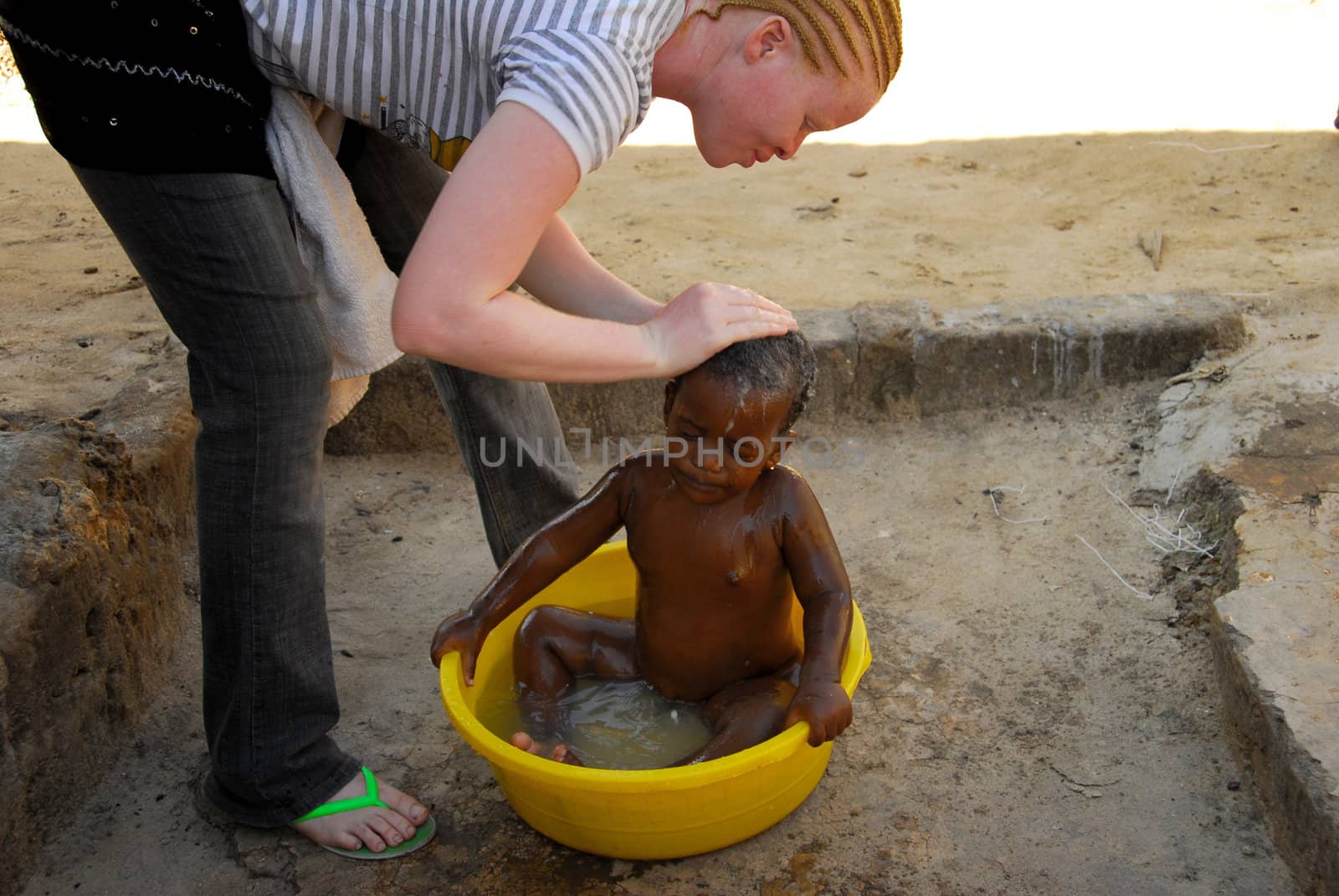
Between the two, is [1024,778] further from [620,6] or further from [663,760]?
[620,6]

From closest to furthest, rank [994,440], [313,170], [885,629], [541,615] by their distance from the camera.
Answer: [313,170]
[541,615]
[885,629]
[994,440]

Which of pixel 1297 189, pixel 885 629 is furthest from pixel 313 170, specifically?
pixel 1297 189

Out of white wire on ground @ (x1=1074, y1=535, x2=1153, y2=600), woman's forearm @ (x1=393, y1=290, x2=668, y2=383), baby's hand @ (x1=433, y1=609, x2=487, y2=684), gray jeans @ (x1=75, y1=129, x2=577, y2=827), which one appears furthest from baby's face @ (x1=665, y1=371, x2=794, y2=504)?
white wire on ground @ (x1=1074, y1=535, x2=1153, y2=600)

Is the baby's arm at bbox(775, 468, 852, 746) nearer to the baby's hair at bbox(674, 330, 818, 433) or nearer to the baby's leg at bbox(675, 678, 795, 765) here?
the baby's leg at bbox(675, 678, 795, 765)

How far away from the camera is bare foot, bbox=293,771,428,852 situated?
6.82 ft

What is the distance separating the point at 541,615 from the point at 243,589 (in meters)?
0.63

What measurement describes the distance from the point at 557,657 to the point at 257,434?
79 cm

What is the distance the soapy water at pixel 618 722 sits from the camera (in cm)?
227

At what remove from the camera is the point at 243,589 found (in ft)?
6.40

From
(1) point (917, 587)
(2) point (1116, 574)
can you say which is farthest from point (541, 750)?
(2) point (1116, 574)

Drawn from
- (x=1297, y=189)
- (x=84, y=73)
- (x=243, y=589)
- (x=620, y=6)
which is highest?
(x=620, y=6)

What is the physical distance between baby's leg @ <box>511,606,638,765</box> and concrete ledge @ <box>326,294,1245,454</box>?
1.05m

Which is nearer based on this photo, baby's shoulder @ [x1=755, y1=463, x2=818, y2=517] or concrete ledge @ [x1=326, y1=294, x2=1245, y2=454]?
baby's shoulder @ [x1=755, y1=463, x2=818, y2=517]

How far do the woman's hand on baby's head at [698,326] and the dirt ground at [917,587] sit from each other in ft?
2.91
